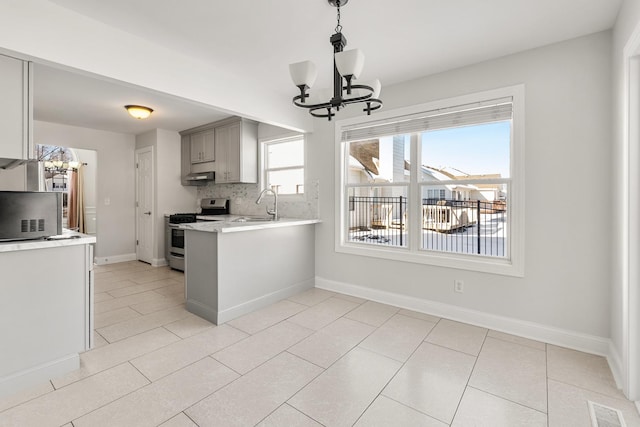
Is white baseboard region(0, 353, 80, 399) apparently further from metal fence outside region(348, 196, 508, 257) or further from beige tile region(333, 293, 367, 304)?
metal fence outside region(348, 196, 508, 257)

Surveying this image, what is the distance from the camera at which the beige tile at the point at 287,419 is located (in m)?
1.58

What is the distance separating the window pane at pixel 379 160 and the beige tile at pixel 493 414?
2.20 meters

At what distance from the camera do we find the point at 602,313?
2332 millimetres

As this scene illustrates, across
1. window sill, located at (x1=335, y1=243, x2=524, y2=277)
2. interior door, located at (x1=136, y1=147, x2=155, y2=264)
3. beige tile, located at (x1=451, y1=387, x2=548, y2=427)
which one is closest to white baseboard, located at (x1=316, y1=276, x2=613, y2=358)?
window sill, located at (x1=335, y1=243, x2=524, y2=277)

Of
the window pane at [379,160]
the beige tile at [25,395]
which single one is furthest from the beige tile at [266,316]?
the window pane at [379,160]

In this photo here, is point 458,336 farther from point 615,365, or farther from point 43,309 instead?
point 43,309

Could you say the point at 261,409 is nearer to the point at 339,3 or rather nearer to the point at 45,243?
the point at 45,243

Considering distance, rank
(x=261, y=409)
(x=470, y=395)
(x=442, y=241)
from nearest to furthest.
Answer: (x=261, y=409), (x=470, y=395), (x=442, y=241)

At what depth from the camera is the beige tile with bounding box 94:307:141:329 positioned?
9.45 feet

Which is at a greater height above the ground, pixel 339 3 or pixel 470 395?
pixel 339 3

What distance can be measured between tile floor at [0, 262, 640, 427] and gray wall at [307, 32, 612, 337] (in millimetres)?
341

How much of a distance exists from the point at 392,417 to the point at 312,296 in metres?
2.12

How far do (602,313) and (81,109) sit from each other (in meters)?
6.21

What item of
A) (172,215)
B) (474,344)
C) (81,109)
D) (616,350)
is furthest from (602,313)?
(81,109)
